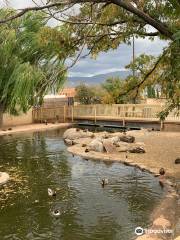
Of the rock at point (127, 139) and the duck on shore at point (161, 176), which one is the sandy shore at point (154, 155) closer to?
the duck on shore at point (161, 176)

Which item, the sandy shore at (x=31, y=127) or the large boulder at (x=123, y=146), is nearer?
the large boulder at (x=123, y=146)

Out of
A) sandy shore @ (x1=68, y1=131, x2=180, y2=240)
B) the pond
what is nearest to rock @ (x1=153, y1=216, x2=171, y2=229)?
sandy shore @ (x1=68, y1=131, x2=180, y2=240)

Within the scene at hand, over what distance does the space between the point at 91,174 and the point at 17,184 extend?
3.22 meters

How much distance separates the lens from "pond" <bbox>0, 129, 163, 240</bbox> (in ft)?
39.1

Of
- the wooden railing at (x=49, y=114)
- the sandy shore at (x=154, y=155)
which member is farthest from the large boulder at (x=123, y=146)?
the wooden railing at (x=49, y=114)

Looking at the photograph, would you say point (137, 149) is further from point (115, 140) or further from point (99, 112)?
point (99, 112)

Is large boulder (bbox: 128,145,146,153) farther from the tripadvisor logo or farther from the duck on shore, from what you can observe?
the tripadvisor logo

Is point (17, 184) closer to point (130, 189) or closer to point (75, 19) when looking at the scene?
point (130, 189)

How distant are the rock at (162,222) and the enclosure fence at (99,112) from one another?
21666 mm

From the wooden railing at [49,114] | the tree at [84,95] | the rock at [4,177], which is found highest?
the tree at [84,95]

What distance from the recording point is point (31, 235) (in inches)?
457

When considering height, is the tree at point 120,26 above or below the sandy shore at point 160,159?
above

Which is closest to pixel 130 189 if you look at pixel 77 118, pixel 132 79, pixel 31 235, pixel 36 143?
pixel 132 79

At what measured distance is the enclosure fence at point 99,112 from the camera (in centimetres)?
3591
